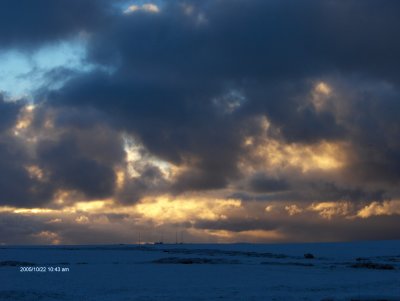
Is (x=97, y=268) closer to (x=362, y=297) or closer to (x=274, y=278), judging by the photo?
(x=274, y=278)

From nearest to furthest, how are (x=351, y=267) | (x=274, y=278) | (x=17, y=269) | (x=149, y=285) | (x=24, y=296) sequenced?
(x=24, y=296)
(x=149, y=285)
(x=274, y=278)
(x=17, y=269)
(x=351, y=267)

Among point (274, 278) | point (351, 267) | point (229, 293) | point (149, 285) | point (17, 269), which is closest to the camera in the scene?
point (229, 293)

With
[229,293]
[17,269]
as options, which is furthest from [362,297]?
[17,269]

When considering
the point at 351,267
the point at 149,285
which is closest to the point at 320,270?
the point at 351,267

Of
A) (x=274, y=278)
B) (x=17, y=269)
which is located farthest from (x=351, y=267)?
Result: (x=17, y=269)

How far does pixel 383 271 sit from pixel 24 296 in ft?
143

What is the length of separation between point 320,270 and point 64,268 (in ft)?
103

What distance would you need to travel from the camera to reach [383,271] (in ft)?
210

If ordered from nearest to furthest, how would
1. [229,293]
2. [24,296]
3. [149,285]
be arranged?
[24,296]
[229,293]
[149,285]

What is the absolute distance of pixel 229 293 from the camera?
4156 cm

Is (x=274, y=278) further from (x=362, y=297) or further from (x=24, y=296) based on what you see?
(x=24, y=296)

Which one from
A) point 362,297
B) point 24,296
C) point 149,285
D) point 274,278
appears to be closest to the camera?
point 362,297

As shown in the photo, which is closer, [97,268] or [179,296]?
[179,296]

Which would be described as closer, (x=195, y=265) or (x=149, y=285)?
(x=149, y=285)
